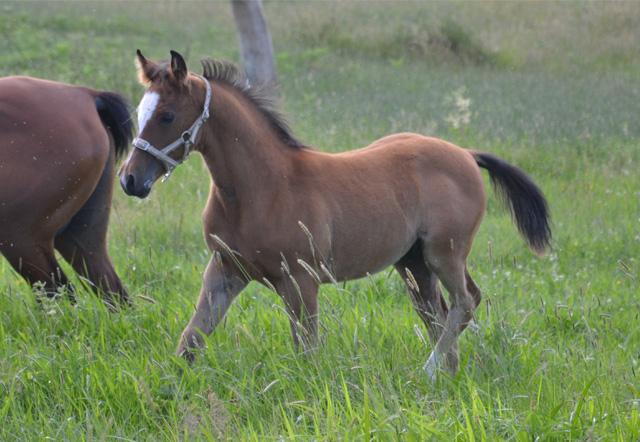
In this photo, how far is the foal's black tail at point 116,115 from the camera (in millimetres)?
5871

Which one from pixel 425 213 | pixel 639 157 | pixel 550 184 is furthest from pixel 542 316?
pixel 639 157

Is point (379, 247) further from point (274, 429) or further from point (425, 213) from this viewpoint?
point (274, 429)

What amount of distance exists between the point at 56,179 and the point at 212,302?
1284mm

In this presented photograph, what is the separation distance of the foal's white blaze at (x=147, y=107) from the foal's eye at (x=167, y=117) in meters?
0.05

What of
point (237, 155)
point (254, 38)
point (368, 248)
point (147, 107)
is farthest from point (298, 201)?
point (254, 38)

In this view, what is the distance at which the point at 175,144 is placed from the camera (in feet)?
14.6

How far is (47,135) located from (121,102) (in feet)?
1.81

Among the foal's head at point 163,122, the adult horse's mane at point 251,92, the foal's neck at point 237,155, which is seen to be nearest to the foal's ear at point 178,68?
the foal's head at point 163,122

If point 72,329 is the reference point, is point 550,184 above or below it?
below

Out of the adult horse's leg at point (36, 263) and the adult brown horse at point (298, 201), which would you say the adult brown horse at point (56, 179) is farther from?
the adult brown horse at point (298, 201)

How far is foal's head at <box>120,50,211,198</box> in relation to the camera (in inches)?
172

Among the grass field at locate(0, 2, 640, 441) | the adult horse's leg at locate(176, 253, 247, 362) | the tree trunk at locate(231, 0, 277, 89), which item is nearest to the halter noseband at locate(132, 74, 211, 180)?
the adult horse's leg at locate(176, 253, 247, 362)

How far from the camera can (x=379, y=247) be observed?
197 inches

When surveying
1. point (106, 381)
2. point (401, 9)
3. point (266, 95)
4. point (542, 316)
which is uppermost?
point (266, 95)
